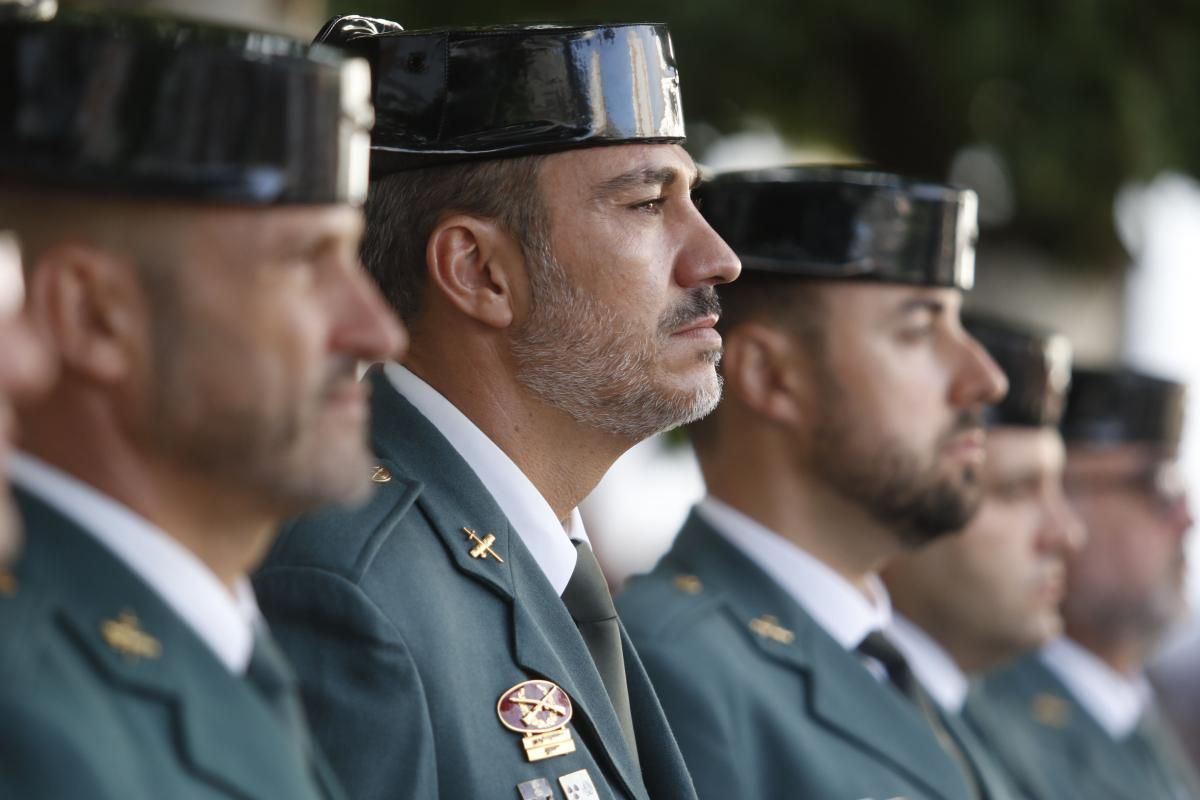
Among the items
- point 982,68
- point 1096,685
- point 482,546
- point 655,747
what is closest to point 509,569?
point 482,546

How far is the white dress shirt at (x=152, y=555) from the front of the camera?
1.81m

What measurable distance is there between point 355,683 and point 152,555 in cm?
58

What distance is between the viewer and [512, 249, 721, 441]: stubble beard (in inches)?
113

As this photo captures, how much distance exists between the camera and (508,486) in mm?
2801

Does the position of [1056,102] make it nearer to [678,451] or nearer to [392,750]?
[678,451]

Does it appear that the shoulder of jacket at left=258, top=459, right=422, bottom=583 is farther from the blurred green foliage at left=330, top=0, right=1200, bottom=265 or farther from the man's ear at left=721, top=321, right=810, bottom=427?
the blurred green foliage at left=330, top=0, right=1200, bottom=265

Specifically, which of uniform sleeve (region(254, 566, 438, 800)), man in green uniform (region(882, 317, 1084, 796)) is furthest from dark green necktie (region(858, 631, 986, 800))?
uniform sleeve (region(254, 566, 438, 800))

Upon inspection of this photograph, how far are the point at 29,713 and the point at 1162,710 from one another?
868cm

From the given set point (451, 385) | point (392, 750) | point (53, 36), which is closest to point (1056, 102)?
point (451, 385)

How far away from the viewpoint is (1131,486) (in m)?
6.11

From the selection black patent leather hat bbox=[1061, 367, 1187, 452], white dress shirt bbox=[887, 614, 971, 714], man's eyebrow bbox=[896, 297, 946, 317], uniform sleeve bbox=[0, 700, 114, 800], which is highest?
uniform sleeve bbox=[0, 700, 114, 800]

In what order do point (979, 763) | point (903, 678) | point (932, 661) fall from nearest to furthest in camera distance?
1. point (903, 678)
2. point (979, 763)
3. point (932, 661)

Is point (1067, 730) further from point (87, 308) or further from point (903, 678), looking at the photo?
point (87, 308)

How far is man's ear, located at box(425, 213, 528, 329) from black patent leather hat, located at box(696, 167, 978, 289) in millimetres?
913
